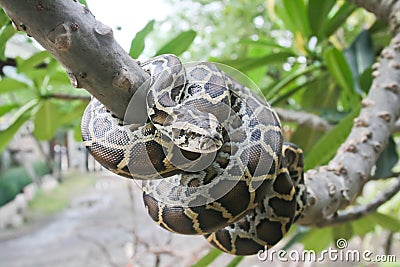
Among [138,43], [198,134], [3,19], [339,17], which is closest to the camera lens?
[198,134]

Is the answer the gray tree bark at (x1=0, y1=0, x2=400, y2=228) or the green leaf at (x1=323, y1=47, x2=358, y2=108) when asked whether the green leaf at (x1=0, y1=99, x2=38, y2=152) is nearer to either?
the gray tree bark at (x1=0, y1=0, x2=400, y2=228)

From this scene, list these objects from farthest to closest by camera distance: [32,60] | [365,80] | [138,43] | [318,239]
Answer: [318,239] < [365,80] < [32,60] < [138,43]

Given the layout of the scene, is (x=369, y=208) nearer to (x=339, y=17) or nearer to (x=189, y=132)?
(x=339, y=17)

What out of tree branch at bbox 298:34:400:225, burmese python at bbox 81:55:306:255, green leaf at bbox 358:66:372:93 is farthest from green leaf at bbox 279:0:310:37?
burmese python at bbox 81:55:306:255

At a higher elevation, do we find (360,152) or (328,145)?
(360,152)

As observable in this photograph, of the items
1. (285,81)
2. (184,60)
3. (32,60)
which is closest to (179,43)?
(184,60)

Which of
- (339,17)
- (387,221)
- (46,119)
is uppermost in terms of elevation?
(339,17)

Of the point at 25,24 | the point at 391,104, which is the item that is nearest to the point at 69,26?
the point at 25,24
